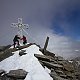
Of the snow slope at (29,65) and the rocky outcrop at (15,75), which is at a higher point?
the snow slope at (29,65)

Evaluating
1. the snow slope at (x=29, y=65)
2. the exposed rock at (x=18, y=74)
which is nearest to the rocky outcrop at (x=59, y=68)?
the snow slope at (x=29, y=65)

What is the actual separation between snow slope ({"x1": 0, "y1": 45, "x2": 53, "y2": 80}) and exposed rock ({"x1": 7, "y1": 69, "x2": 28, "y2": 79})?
657mm

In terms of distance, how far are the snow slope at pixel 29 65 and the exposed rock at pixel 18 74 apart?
2.16 feet

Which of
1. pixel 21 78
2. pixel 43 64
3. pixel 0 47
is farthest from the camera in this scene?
pixel 0 47

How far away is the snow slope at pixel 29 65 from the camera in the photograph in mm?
29122

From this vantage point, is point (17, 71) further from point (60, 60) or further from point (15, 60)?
point (60, 60)

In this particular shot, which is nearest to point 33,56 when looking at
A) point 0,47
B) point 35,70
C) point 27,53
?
point 27,53

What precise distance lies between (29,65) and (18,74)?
2.83 meters

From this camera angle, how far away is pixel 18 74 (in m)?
29.7

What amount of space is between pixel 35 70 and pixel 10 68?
15.7 feet

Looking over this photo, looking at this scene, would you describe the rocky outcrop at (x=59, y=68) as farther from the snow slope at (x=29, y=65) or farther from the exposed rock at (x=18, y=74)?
the exposed rock at (x=18, y=74)

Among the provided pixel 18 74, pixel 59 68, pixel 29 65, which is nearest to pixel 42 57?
pixel 59 68

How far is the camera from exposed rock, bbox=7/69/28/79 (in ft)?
96.2

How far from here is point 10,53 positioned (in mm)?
38250
